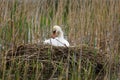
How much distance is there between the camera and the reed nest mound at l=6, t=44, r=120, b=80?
431 cm

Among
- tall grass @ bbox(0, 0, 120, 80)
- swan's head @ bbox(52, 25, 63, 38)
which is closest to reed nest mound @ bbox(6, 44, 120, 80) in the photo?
tall grass @ bbox(0, 0, 120, 80)

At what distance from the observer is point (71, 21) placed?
5742mm

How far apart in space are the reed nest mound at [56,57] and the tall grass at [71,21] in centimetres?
14

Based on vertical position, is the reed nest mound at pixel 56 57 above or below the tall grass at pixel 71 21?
below

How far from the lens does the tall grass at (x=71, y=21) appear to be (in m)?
4.80

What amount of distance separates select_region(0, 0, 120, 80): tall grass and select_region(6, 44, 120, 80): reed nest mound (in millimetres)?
137

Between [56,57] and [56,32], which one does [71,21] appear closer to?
[56,32]

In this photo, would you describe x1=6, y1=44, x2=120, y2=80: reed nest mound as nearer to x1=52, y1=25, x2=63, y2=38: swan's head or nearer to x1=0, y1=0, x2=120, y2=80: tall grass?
A: x1=0, y1=0, x2=120, y2=80: tall grass

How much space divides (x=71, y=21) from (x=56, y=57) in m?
1.31

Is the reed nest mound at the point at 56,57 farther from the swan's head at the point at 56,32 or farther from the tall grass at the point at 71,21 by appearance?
the swan's head at the point at 56,32

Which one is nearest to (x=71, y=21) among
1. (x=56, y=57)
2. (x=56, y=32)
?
(x=56, y=32)

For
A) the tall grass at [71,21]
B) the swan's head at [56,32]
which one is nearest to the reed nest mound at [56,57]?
the tall grass at [71,21]

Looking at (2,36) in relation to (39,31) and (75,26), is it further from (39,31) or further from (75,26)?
(75,26)

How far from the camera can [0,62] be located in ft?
13.0
